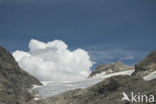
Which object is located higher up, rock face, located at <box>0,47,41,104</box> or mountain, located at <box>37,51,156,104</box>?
rock face, located at <box>0,47,41,104</box>

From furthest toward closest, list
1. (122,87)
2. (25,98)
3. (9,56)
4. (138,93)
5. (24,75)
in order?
(24,75), (9,56), (25,98), (122,87), (138,93)

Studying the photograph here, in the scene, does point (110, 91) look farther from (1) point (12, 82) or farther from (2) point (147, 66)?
(1) point (12, 82)

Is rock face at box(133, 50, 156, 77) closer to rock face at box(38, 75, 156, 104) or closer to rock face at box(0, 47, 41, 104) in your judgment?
rock face at box(38, 75, 156, 104)

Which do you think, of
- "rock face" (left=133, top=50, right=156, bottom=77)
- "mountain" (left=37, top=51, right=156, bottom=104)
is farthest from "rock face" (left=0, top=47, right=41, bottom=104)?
"rock face" (left=133, top=50, right=156, bottom=77)

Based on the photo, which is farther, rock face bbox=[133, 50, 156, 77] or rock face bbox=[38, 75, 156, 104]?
rock face bbox=[133, 50, 156, 77]

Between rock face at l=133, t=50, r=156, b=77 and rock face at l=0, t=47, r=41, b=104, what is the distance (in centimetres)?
3822

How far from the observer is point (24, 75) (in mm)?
154375

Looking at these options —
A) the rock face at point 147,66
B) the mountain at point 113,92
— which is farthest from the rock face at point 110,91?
the rock face at point 147,66

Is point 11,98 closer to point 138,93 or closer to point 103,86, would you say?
point 103,86

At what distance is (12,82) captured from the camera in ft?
339

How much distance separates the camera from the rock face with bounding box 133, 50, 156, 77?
81494 mm

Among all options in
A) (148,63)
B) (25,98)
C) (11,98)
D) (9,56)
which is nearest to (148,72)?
(148,63)

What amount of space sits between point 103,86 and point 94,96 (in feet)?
10.1

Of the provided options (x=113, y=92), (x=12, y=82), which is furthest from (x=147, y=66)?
(x=12, y=82)
